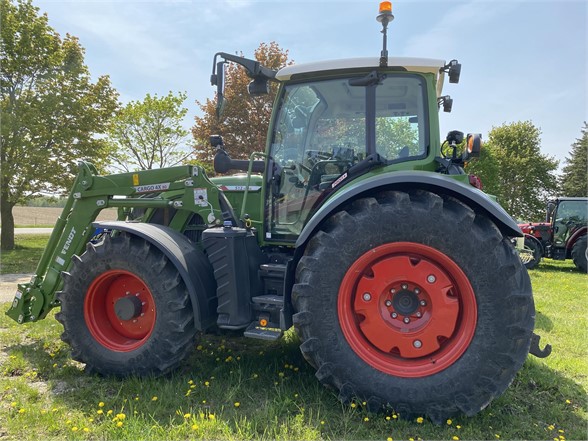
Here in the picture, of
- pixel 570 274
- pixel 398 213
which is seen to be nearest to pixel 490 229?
pixel 398 213

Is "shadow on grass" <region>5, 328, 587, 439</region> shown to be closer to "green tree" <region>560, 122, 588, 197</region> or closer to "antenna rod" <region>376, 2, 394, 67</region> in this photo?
"antenna rod" <region>376, 2, 394, 67</region>

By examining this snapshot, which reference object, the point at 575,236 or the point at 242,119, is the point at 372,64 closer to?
the point at 575,236

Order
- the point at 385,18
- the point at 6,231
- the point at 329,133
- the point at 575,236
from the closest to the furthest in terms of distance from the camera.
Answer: the point at 385,18 → the point at 329,133 → the point at 575,236 → the point at 6,231

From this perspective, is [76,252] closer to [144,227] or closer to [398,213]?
[144,227]

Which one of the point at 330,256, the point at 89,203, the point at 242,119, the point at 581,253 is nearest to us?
the point at 330,256

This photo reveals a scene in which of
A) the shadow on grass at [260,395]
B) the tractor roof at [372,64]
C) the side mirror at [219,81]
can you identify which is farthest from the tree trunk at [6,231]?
the tractor roof at [372,64]

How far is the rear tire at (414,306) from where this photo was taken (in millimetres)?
Result: 2693

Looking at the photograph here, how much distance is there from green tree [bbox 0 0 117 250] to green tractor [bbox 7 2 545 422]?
11.5m

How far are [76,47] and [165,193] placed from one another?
1442 centimetres

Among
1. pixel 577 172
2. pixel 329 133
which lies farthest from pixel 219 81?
pixel 577 172

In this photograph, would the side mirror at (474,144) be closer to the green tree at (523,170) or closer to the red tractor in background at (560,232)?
the red tractor in background at (560,232)

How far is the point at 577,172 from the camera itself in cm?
3612

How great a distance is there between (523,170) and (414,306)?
3567 centimetres

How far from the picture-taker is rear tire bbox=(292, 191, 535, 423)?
2.69m
